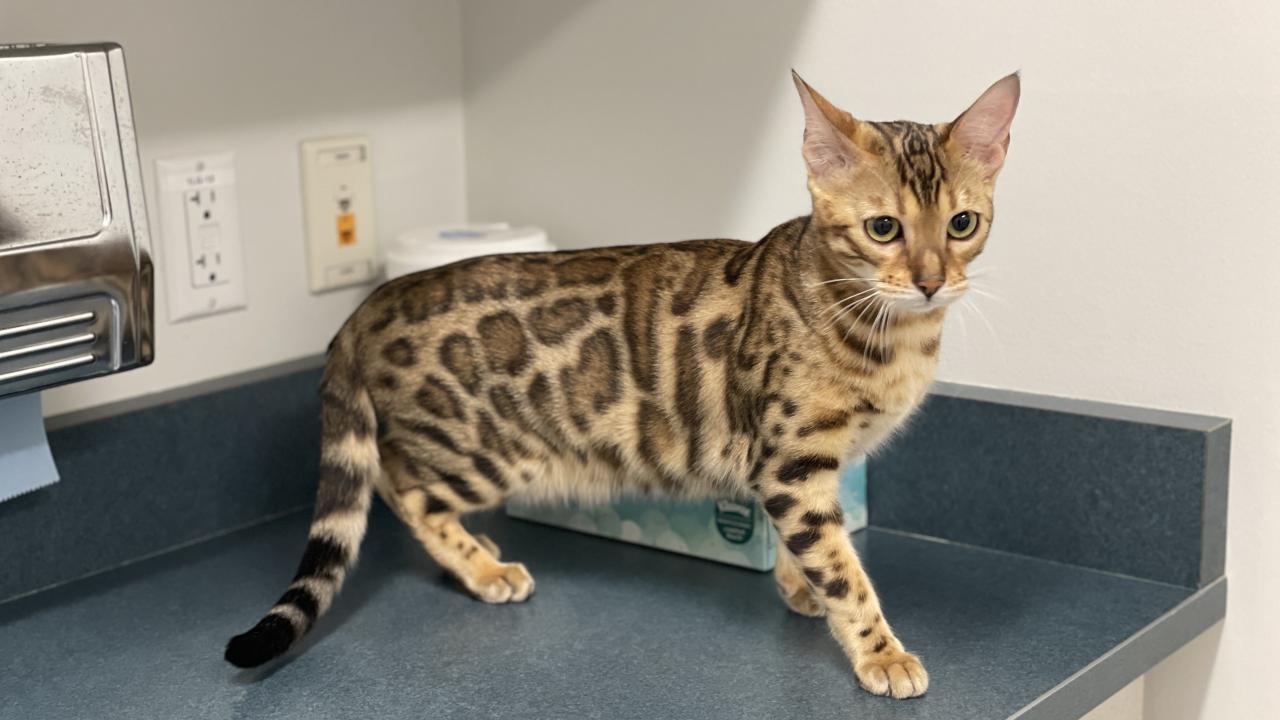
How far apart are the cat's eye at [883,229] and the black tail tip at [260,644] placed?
61cm

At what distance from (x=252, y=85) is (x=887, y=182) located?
2.58 ft

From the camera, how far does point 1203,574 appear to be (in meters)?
1.36

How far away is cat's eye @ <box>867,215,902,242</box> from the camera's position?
116cm

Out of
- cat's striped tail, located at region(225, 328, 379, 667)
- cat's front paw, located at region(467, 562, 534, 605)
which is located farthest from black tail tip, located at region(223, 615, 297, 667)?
cat's front paw, located at region(467, 562, 534, 605)

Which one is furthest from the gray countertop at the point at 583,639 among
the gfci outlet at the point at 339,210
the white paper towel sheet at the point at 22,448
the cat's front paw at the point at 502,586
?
the gfci outlet at the point at 339,210

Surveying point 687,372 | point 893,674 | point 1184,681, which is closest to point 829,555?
point 893,674

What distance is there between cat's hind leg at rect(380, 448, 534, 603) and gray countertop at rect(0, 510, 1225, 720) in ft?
0.09

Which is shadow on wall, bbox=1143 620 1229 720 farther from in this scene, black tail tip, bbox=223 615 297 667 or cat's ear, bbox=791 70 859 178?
black tail tip, bbox=223 615 297 667

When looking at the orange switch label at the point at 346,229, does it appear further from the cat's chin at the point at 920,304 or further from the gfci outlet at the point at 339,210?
the cat's chin at the point at 920,304

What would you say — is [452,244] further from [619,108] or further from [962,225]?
[962,225]

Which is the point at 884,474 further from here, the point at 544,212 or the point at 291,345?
the point at 291,345

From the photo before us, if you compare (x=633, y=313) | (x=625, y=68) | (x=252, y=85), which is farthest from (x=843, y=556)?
(x=252, y=85)

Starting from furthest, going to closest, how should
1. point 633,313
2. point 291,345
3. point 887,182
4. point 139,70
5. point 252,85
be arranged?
1. point 291,345
2. point 252,85
3. point 139,70
4. point 633,313
5. point 887,182

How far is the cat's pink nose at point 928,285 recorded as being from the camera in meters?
1.14
